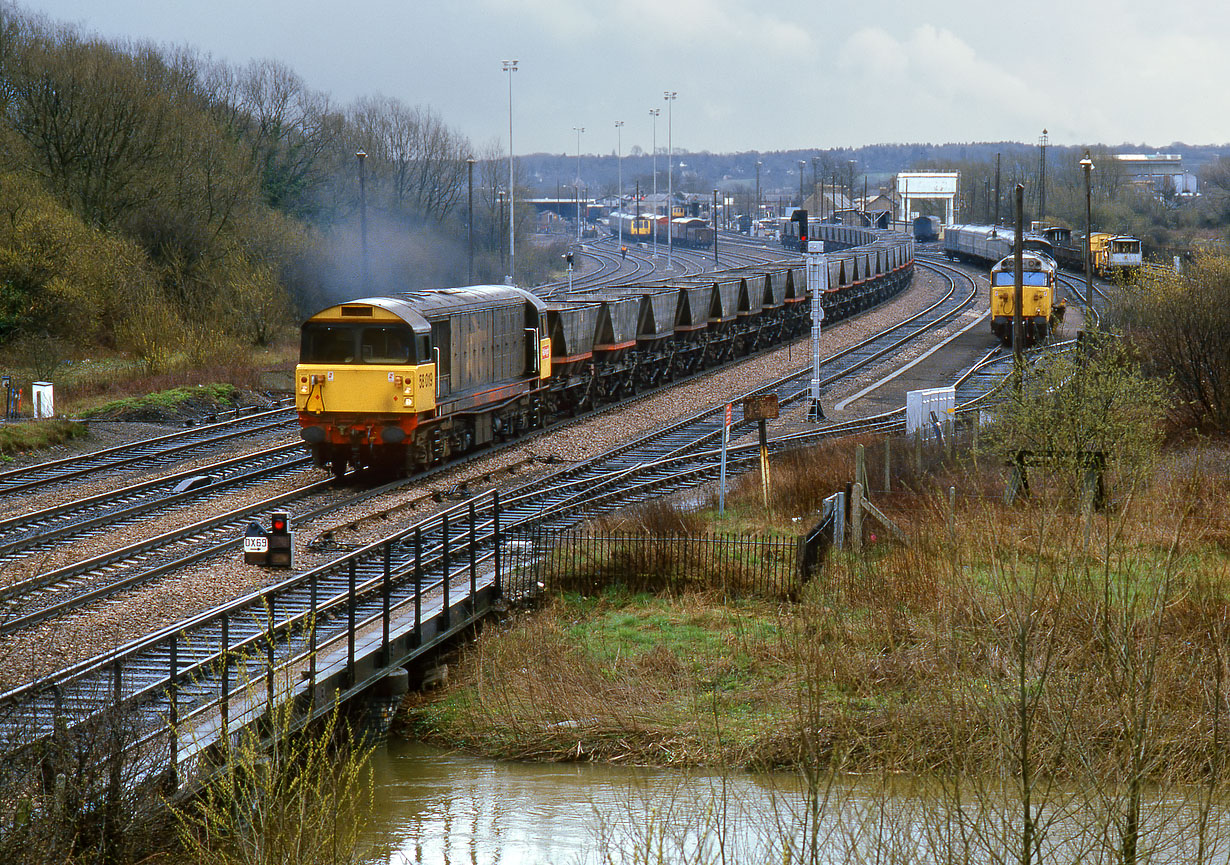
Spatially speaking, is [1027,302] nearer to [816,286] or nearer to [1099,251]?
[816,286]

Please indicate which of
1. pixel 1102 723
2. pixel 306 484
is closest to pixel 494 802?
pixel 1102 723

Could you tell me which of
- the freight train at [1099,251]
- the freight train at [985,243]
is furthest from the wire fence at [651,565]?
the freight train at [1099,251]

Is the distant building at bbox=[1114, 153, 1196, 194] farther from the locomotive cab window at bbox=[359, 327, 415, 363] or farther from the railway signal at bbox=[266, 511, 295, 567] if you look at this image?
the railway signal at bbox=[266, 511, 295, 567]

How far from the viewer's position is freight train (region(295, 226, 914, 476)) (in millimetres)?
22078

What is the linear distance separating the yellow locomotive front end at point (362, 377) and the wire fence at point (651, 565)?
565 centimetres

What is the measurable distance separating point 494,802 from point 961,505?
9.98 meters

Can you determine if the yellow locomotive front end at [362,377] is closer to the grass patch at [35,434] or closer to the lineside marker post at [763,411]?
the lineside marker post at [763,411]

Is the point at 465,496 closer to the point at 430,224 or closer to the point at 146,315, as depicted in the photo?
the point at 146,315

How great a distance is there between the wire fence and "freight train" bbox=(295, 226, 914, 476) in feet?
19.6

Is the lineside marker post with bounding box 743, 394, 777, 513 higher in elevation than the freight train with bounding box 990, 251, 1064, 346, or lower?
lower

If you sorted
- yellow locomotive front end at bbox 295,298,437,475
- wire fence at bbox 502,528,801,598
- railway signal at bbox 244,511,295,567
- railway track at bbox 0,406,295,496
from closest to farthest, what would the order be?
railway signal at bbox 244,511,295,567
wire fence at bbox 502,528,801,598
yellow locomotive front end at bbox 295,298,437,475
railway track at bbox 0,406,295,496

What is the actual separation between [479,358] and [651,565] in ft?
33.0

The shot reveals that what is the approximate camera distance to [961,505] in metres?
19.0

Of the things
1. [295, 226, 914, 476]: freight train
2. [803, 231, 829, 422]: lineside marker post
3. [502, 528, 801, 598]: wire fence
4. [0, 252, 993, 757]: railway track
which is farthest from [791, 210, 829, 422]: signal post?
[502, 528, 801, 598]: wire fence
